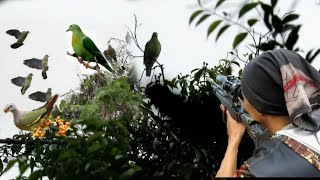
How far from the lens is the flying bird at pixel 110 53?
206cm

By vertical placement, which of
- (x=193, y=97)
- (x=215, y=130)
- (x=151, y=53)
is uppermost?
(x=151, y=53)

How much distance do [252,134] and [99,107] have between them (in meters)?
0.68

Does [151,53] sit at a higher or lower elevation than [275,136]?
higher

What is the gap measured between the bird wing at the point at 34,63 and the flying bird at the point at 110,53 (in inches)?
9.8

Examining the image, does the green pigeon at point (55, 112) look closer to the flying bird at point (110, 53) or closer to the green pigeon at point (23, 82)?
the green pigeon at point (23, 82)

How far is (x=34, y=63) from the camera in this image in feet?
6.45

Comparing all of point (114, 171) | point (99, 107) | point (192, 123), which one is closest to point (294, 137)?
point (114, 171)

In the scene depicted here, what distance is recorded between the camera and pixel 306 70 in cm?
119

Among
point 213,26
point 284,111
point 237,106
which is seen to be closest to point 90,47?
Answer: point 237,106

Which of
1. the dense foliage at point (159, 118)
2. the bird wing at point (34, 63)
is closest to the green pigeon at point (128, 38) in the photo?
the dense foliage at point (159, 118)

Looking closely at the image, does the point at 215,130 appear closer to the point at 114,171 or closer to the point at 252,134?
the point at 252,134

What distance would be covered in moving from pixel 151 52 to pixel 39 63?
1.33 ft

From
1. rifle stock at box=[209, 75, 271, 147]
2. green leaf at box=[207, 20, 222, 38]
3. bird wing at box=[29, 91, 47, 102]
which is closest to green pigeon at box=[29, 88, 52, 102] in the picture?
bird wing at box=[29, 91, 47, 102]

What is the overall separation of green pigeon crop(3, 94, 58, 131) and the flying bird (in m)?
0.30
